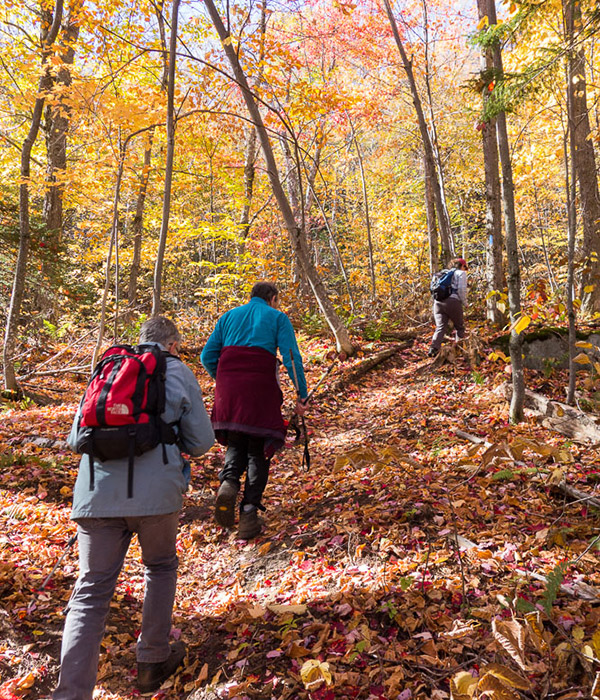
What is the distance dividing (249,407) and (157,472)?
1531mm

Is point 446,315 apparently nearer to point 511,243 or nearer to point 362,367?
point 362,367

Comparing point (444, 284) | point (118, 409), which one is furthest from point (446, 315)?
point (118, 409)

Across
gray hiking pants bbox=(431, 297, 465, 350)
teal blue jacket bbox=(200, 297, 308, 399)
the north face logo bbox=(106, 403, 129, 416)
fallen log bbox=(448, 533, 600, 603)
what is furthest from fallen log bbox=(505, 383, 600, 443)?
the north face logo bbox=(106, 403, 129, 416)

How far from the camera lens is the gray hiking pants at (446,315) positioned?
321 inches

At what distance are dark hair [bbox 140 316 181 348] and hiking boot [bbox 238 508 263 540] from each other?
6.35ft

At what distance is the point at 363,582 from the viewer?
2887mm

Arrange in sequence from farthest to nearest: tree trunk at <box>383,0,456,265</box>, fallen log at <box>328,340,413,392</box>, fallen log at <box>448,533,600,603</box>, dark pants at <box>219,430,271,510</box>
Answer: tree trunk at <box>383,0,456,265</box> < fallen log at <box>328,340,413,392</box> < dark pants at <box>219,430,271,510</box> < fallen log at <box>448,533,600,603</box>

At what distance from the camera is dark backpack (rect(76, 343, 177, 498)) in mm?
2213

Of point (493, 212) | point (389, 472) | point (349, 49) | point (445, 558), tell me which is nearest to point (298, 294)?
point (493, 212)

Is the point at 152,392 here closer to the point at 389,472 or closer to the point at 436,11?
the point at 389,472

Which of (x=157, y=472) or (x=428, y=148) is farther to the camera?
(x=428, y=148)

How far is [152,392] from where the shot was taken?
2.33 metres

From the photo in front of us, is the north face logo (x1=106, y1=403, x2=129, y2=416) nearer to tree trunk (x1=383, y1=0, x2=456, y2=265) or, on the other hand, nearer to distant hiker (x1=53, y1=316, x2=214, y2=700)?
distant hiker (x1=53, y1=316, x2=214, y2=700)

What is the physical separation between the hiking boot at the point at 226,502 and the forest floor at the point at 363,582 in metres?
0.24
